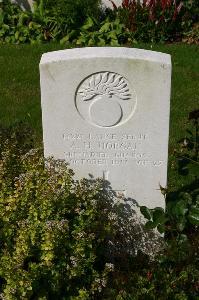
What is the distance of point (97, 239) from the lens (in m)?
4.23

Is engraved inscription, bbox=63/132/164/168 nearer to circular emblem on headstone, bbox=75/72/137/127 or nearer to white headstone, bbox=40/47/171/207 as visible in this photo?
white headstone, bbox=40/47/171/207

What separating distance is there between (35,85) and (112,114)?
11.2 ft

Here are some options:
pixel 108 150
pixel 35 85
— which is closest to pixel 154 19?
pixel 35 85

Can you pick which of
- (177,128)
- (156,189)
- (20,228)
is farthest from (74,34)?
(20,228)

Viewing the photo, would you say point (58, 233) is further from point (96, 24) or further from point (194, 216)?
point (96, 24)

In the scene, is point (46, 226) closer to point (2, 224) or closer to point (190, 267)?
point (2, 224)

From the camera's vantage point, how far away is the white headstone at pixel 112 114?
4027mm

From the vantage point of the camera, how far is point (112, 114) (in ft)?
13.8

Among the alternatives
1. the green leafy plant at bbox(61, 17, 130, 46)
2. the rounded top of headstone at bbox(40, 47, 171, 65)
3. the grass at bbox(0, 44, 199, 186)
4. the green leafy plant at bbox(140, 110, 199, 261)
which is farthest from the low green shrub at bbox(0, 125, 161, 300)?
the green leafy plant at bbox(61, 17, 130, 46)

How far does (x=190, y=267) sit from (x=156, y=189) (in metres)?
0.71

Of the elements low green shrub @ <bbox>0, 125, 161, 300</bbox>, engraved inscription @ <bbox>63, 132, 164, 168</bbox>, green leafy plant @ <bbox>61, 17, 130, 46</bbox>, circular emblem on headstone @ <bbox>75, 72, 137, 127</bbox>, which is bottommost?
low green shrub @ <bbox>0, 125, 161, 300</bbox>

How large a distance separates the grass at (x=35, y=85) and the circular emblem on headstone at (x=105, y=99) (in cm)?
144

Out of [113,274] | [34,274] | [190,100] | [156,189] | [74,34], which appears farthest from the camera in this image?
[74,34]

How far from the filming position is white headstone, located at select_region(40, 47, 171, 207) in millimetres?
4027
